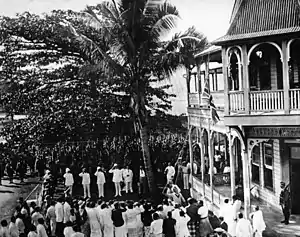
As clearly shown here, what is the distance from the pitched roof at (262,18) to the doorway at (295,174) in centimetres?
415

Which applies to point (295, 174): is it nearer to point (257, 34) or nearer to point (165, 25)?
point (257, 34)

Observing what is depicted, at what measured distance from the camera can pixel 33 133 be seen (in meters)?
23.0

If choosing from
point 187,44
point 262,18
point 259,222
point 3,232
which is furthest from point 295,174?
point 3,232

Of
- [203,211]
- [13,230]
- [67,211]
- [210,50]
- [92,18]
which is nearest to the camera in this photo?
[13,230]

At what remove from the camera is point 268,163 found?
1659 centimetres

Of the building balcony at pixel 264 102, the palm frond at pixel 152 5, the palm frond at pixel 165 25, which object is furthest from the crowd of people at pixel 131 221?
the palm frond at pixel 152 5

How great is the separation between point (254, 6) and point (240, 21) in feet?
2.11

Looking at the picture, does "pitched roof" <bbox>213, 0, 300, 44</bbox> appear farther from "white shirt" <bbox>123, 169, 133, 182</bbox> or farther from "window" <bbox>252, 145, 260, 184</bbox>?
"white shirt" <bbox>123, 169, 133, 182</bbox>

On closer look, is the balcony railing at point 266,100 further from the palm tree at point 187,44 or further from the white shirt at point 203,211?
the palm tree at point 187,44

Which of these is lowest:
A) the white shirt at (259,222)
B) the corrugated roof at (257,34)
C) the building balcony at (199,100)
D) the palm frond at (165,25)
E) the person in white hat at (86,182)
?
the white shirt at (259,222)

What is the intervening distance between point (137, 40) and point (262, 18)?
5821 millimetres

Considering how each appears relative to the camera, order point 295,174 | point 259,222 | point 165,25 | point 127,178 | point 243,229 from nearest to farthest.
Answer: point 243,229 < point 259,222 < point 295,174 < point 165,25 < point 127,178

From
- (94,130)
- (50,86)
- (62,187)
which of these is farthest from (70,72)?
(62,187)

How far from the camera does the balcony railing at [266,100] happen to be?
Answer: 505 inches
